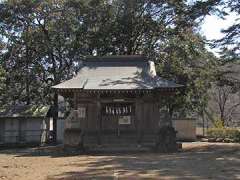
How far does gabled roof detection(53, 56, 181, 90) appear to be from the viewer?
27094 mm

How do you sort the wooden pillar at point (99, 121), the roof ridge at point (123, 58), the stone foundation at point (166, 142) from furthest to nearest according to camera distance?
1. the roof ridge at point (123, 58)
2. the wooden pillar at point (99, 121)
3. the stone foundation at point (166, 142)

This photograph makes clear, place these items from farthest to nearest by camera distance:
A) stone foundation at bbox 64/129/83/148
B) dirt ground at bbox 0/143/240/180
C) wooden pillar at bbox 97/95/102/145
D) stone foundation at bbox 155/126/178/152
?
wooden pillar at bbox 97/95/102/145
stone foundation at bbox 64/129/83/148
stone foundation at bbox 155/126/178/152
dirt ground at bbox 0/143/240/180

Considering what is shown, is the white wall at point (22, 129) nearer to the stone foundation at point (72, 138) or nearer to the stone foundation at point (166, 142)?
the stone foundation at point (72, 138)

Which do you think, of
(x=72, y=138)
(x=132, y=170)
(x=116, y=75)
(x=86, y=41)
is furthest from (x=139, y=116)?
(x=86, y=41)

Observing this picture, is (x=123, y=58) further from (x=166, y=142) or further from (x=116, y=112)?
(x=166, y=142)

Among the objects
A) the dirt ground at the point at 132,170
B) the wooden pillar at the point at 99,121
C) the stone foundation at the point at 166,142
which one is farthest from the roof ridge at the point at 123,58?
the dirt ground at the point at 132,170

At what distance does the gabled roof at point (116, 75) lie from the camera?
2709 centimetres

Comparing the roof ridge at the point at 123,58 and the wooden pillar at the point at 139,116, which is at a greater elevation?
the roof ridge at the point at 123,58

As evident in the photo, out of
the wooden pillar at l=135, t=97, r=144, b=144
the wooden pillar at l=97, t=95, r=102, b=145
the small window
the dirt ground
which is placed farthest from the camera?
the small window

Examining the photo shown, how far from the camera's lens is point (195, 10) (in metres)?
25.2

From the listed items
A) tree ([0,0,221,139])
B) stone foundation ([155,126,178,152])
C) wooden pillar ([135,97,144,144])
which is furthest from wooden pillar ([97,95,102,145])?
tree ([0,0,221,139])

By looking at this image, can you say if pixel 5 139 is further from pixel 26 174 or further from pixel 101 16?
pixel 26 174

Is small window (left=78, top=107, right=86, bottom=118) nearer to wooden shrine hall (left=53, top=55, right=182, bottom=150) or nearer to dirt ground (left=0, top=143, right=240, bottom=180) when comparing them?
wooden shrine hall (left=53, top=55, right=182, bottom=150)

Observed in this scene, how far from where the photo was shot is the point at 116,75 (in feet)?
99.4
